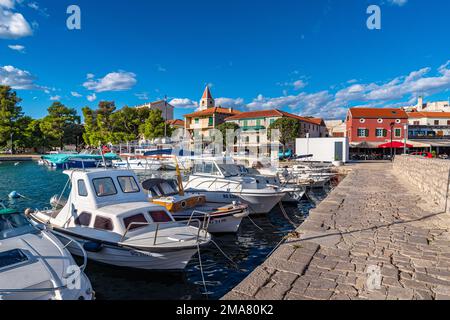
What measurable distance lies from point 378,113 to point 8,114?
246 ft

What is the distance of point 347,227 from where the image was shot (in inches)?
309

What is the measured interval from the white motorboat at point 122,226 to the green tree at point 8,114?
2531 inches

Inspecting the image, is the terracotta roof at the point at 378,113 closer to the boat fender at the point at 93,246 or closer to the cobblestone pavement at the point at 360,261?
the cobblestone pavement at the point at 360,261

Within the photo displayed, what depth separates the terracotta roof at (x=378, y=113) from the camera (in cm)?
5078

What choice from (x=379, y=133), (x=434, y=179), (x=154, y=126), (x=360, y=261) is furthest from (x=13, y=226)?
(x=379, y=133)

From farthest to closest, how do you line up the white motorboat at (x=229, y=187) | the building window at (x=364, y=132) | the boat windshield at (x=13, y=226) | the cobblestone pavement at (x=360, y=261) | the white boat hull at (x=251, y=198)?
Result: the building window at (x=364, y=132) < the white motorboat at (x=229, y=187) < the white boat hull at (x=251, y=198) < the boat windshield at (x=13, y=226) < the cobblestone pavement at (x=360, y=261)

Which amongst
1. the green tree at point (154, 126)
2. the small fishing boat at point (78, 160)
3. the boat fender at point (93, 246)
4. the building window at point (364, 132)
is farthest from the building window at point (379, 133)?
the boat fender at point (93, 246)

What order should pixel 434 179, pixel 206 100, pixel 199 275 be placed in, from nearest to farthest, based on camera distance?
1. pixel 199 275
2. pixel 434 179
3. pixel 206 100

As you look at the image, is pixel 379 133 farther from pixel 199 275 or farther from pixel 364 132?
pixel 199 275

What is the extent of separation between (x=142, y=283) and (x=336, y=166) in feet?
105

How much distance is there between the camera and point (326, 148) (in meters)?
40.6
